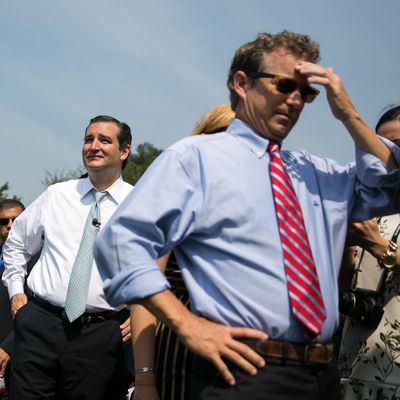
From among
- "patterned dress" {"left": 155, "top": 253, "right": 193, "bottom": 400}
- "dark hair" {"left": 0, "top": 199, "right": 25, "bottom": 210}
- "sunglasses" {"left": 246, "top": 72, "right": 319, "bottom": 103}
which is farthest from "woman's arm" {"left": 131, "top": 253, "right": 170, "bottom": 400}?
"dark hair" {"left": 0, "top": 199, "right": 25, "bottom": 210}

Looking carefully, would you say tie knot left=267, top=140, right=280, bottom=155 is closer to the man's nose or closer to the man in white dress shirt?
the man in white dress shirt

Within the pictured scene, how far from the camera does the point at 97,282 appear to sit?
14.8 feet

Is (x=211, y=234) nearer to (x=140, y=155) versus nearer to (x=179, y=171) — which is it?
(x=179, y=171)

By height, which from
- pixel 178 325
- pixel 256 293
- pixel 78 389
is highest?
pixel 256 293

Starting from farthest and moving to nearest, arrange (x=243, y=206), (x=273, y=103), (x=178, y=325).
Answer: (x=273, y=103)
(x=243, y=206)
(x=178, y=325)

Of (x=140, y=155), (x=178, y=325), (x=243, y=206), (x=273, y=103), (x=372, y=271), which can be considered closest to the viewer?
(x=178, y=325)

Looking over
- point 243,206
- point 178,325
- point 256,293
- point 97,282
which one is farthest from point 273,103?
point 97,282

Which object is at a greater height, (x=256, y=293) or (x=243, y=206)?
(x=243, y=206)

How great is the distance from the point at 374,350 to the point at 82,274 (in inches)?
82.1

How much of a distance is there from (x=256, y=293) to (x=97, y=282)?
240cm

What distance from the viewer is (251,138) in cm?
257

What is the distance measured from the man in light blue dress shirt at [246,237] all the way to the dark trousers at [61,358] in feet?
7.31

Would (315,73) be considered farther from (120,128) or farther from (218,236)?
(120,128)

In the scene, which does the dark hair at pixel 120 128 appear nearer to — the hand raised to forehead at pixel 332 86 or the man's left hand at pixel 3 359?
the man's left hand at pixel 3 359
